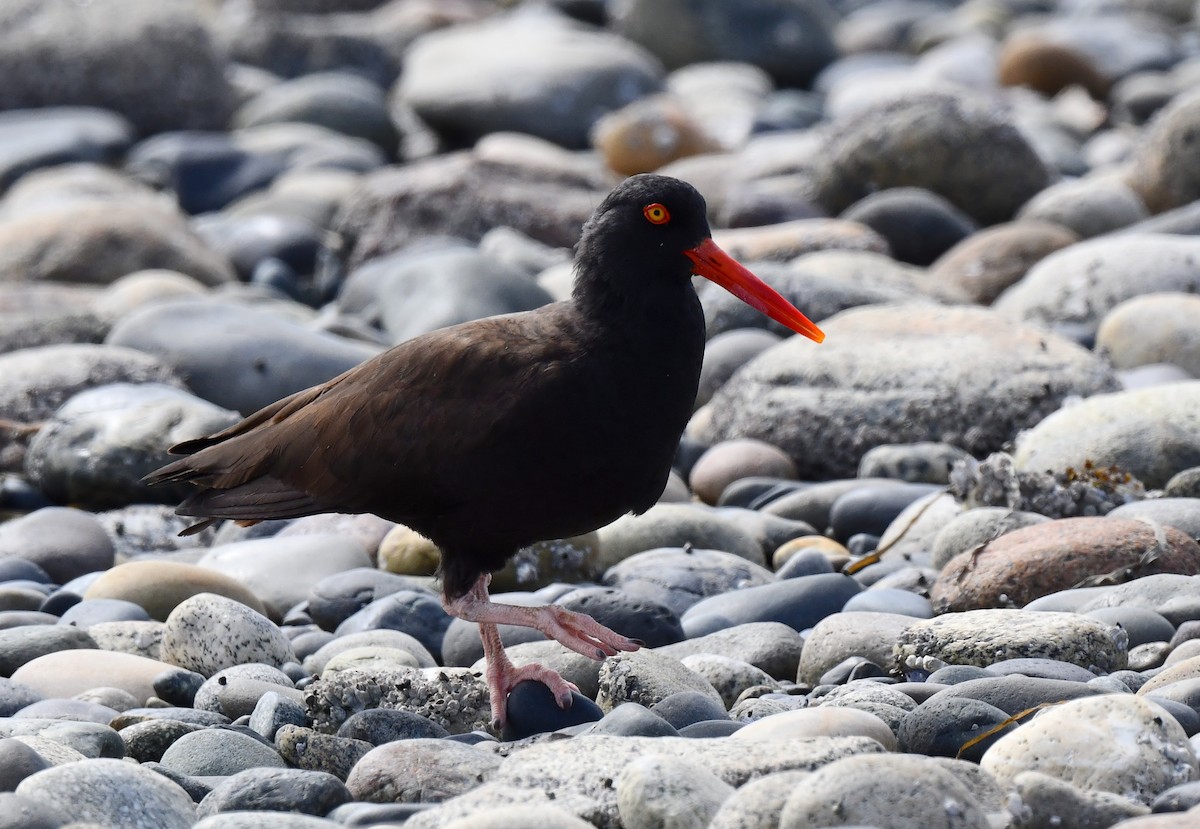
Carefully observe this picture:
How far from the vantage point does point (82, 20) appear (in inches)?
688

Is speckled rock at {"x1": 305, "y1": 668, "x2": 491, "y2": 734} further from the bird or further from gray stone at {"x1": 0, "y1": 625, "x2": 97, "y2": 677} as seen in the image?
gray stone at {"x1": 0, "y1": 625, "x2": 97, "y2": 677}

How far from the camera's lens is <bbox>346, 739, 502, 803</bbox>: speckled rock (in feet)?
12.5

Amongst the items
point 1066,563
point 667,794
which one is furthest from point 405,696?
point 1066,563

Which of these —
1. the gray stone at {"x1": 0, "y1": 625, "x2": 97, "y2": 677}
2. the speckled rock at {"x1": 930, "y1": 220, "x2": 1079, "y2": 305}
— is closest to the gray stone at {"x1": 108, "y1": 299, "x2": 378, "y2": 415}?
the gray stone at {"x1": 0, "y1": 625, "x2": 97, "y2": 677}

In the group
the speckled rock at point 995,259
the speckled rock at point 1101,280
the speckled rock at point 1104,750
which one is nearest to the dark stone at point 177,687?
the speckled rock at point 1104,750

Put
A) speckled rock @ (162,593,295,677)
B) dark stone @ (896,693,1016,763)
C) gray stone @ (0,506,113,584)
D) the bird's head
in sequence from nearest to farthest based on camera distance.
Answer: dark stone @ (896,693,1016,763) → the bird's head → speckled rock @ (162,593,295,677) → gray stone @ (0,506,113,584)

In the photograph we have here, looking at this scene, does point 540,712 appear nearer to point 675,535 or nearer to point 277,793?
point 277,793

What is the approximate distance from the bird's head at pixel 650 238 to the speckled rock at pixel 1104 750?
5.82 ft

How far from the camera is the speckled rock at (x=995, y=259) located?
10.5m

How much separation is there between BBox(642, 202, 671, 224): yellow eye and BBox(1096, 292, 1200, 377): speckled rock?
425cm

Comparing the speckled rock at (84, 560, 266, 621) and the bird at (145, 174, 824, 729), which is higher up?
the bird at (145, 174, 824, 729)

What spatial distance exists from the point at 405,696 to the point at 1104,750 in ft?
6.66

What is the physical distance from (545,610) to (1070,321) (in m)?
5.68

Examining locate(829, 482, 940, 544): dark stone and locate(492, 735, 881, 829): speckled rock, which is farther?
locate(829, 482, 940, 544): dark stone
